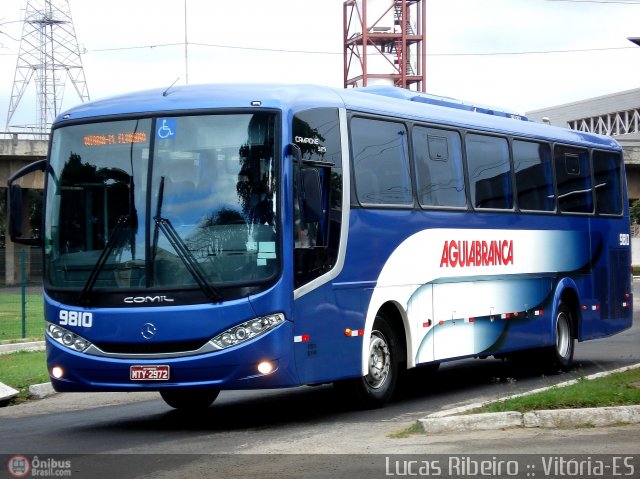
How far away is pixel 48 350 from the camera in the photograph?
1229 centimetres

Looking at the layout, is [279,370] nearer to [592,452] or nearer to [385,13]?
[592,452]

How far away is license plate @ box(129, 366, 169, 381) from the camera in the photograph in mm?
11523

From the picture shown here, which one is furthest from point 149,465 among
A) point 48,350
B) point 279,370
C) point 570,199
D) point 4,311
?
point 4,311

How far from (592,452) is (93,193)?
5510 millimetres

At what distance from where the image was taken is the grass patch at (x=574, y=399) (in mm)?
11227

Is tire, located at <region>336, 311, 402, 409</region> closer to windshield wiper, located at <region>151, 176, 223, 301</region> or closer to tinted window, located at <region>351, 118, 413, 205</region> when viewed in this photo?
tinted window, located at <region>351, 118, 413, 205</region>

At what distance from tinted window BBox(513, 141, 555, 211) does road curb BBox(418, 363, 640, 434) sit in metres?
6.17

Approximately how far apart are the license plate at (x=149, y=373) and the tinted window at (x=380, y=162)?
2937 mm

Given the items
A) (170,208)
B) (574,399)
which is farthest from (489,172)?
(170,208)

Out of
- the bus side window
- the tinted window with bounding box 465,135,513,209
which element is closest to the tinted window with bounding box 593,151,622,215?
the tinted window with bounding box 465,135,513,209

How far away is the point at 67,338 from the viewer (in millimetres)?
12055

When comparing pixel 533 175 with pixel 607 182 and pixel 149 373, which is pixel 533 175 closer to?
pixel 607 182

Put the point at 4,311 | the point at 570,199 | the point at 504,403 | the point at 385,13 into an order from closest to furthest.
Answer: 1. the point at 504,403
2. the point at 570,199
3. the point at 4,311
4. the point at 385,13

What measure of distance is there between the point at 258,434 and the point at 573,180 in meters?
8.84
